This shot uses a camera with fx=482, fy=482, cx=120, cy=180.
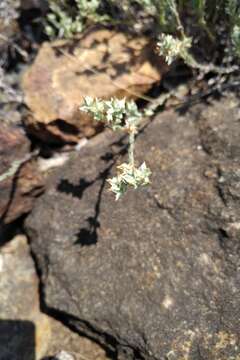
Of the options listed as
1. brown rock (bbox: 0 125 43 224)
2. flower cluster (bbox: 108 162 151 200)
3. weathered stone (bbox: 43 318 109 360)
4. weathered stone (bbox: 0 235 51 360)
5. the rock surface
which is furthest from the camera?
brown rock (bbox: 0 125 43 224)

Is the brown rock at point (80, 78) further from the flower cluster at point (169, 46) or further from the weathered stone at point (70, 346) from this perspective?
the weathered stone at point (70, 346)

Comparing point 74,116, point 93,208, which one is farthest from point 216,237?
point 74,116

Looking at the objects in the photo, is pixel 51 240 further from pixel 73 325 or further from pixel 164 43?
pixel 164 43

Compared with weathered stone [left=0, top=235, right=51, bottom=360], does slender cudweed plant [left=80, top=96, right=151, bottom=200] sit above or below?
above

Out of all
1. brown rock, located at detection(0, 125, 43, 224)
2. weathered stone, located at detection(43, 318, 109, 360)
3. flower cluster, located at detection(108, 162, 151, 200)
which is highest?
flower cluster, located at detection(108, 162, 151, 200)

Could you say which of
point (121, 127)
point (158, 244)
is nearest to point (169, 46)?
point (121, 127)

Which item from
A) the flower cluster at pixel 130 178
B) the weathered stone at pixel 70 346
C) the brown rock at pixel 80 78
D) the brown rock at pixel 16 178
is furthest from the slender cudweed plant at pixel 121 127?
the weathered stone at pixel 70 346

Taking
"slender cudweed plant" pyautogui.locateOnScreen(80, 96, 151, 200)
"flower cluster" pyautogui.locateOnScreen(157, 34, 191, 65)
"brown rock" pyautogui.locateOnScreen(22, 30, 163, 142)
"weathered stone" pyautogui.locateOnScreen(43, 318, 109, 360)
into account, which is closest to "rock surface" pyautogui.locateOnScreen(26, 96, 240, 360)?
"weathered stone" pyautogui.locateOnScreen(43, 318, 109, 360)

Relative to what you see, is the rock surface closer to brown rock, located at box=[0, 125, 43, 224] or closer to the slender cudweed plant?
brown rock, located at box=[0, 125, 43, 224]
